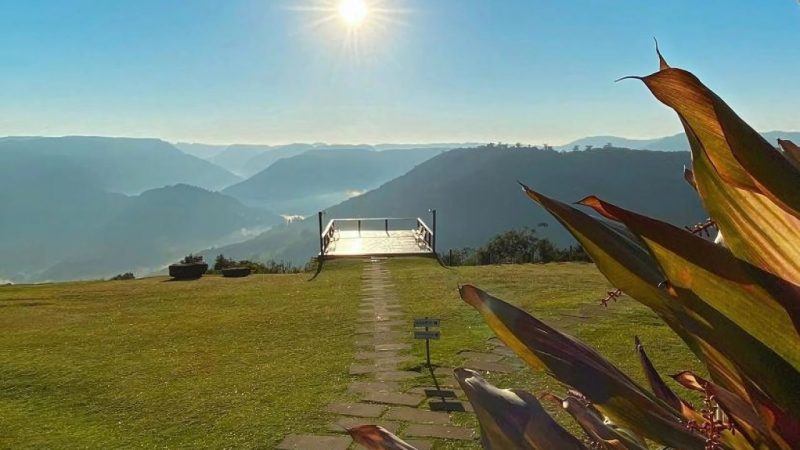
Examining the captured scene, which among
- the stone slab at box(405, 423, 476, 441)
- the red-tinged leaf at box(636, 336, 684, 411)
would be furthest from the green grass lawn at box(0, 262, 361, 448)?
the red-tinged leaf at box(636, 336, 684, 411)

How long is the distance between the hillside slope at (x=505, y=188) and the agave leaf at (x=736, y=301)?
82651 mm

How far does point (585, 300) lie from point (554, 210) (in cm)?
853

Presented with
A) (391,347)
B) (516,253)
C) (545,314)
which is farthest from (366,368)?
(516,253)

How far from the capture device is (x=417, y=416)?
413cm

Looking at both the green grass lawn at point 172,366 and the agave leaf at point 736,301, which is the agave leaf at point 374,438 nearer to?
the agave leaf at point 736,301

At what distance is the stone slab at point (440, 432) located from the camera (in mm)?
3797

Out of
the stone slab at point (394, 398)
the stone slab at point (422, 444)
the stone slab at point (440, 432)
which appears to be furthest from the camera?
the stone slab at point (394, 398)

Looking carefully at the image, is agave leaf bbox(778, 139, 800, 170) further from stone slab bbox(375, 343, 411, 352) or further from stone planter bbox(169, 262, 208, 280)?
stone planter bbox(169, 262, 208, 280)

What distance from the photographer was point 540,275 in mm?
11523

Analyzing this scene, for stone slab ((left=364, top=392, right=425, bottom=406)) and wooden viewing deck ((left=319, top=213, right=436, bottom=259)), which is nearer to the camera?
stone slab ((left=364, top=392, right=425, bottom=406))

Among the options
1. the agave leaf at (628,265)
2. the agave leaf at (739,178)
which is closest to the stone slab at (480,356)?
the agave leaf at (628,265)

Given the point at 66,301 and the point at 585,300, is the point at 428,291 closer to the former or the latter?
the point at 585,300

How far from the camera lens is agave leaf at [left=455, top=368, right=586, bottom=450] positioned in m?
0.50

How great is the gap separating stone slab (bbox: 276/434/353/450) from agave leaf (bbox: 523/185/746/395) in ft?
11.3
